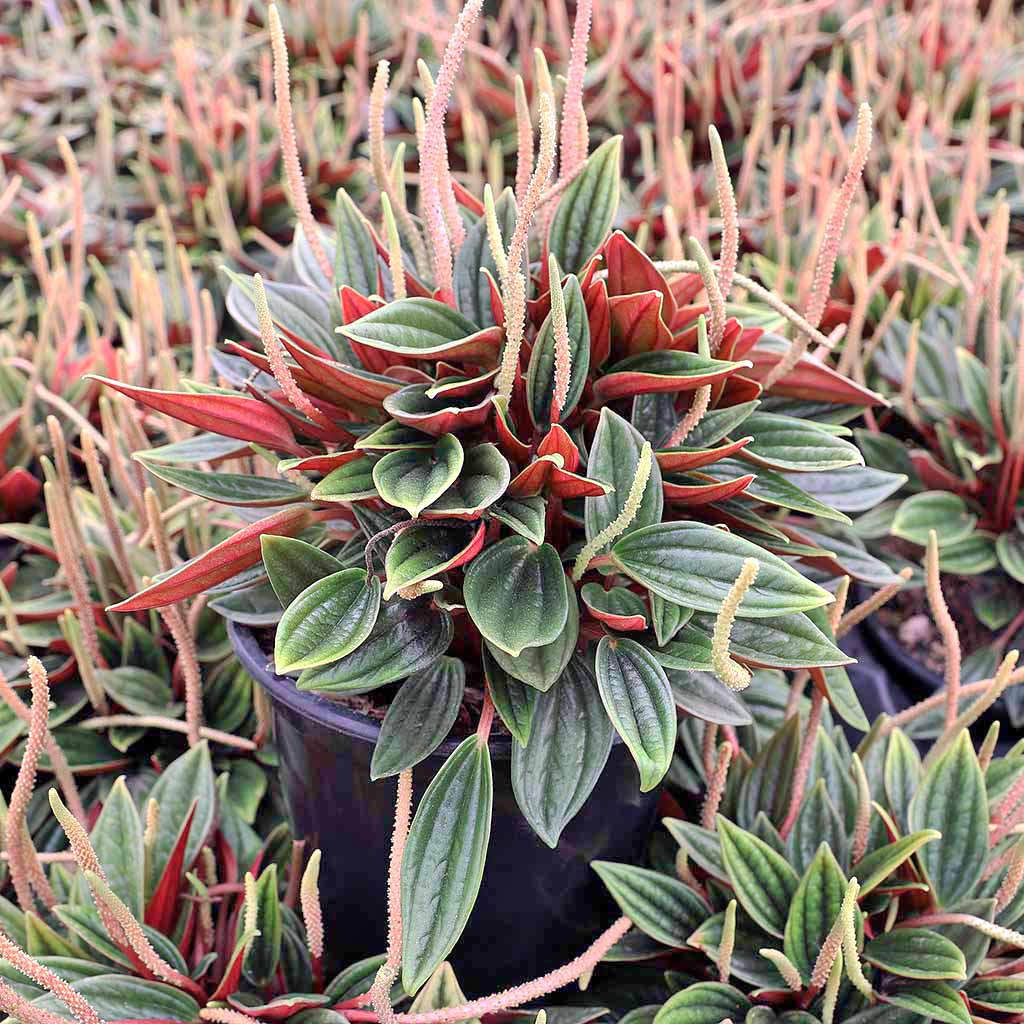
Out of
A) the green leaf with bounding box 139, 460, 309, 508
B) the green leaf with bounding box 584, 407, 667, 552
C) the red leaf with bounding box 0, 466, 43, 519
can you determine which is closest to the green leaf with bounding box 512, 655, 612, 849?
the green leaf with bounding box 584, 407, 667, 552

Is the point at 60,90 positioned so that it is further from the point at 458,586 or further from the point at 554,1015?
the point at 554,1015

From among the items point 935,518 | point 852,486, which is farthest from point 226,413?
point 935,518

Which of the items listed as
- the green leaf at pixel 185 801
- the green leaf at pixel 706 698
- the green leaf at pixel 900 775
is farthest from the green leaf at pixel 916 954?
the green leaf at pixel 185 801

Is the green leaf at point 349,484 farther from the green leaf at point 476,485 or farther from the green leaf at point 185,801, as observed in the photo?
the green leaf at point 185,801

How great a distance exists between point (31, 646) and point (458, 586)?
1.85ft

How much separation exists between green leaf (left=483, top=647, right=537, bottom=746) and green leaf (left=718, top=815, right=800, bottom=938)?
0.21m

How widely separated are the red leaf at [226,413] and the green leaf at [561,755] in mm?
258

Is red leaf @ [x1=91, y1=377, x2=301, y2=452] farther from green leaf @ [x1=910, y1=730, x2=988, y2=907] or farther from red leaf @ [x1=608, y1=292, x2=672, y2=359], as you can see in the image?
green leaf @ [x1=910, y1=730, x2=988, y2=907]

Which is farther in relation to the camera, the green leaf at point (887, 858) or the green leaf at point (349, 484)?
the green leaf at point (887, 858)

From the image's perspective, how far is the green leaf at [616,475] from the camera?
0.68 m

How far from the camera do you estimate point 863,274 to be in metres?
1.12

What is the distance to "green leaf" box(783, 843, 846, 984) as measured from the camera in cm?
79

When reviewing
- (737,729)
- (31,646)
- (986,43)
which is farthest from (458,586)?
(986,43)

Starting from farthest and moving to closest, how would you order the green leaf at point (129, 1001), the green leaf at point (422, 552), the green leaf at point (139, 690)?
the green leaf at point (139, 690), the green leaf at point (129, 1001), the green leaf at point (422, 552)
